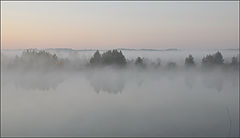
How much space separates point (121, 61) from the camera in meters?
53.8

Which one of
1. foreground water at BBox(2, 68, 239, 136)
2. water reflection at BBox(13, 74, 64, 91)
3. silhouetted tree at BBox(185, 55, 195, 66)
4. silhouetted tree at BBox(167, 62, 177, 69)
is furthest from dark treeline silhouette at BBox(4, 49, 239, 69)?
foreground water at BBox(2, 68, 239, 136)

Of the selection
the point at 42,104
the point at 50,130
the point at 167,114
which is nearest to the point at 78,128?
the point at 50,130

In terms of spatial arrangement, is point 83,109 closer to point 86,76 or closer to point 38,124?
point 38,124

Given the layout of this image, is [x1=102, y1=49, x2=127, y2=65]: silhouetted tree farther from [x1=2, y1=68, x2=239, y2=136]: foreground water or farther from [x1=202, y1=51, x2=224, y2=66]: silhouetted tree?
[x1=202, y1=51, x2=224, y2=66]: silhouetted tree

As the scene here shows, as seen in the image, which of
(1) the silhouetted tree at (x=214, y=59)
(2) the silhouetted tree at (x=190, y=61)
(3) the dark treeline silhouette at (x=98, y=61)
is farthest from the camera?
(2) the silhouetted tree at (x=190, y=61)

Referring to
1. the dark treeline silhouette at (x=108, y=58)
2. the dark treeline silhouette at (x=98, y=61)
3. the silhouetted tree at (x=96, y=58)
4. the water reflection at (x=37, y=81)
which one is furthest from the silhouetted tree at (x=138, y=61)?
the water reflection at (x=37, y=81)

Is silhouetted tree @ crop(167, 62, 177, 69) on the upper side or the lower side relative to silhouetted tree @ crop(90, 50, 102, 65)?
upper

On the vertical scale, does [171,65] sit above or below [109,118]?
above

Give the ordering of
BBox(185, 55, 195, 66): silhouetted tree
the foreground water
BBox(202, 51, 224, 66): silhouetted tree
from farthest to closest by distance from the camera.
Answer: BBox(185, 55, 195, 66): silhouetted tree
BBox(202, 51, 224, 66): silhouetted tree
the foreground water

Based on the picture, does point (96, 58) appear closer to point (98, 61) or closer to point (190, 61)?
point (98, 61)

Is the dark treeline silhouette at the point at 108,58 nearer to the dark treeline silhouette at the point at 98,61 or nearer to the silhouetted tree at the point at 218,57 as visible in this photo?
the dark treeline silhouette at the point at 98,61

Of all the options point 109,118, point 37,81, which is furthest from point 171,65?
point 109,118

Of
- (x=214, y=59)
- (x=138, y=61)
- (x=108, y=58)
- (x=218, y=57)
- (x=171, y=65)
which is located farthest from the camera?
(x=171, y=65)

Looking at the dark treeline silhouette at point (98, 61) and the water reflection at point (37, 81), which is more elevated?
the dark treeline silhouette at point (98, 61)
